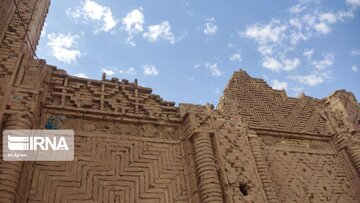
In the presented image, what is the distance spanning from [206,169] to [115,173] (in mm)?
1987

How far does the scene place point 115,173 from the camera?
6.83 meters

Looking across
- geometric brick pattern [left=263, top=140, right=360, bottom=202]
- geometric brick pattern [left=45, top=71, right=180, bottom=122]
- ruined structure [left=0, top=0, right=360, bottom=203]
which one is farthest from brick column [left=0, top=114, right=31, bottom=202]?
geometric brick pattern [left=263, top=140, right=360, bottom=202]

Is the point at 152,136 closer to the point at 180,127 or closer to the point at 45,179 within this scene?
the point at 180,127

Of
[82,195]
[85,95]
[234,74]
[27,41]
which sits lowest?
[82,195]

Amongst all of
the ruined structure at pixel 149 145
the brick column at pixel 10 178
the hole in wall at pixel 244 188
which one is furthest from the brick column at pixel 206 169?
the brick column at pixel 10 178

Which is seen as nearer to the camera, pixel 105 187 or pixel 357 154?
pixel 105 187

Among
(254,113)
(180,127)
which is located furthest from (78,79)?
(254,113)

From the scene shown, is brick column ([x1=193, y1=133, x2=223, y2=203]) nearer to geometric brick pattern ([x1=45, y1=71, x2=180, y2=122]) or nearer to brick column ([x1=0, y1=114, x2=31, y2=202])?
geometric brick pattern ([x1=45, y1=71, x2=180, y2=122])

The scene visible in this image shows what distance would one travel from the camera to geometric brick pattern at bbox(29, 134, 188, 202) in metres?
6.24

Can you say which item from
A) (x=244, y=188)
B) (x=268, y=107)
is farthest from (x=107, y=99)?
(x=268, y=107)

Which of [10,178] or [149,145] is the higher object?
[149,145]

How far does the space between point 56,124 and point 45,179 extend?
1.34 meters

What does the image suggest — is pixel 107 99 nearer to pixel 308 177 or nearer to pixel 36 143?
pixel 36 143

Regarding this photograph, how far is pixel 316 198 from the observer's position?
8656 millimetres
